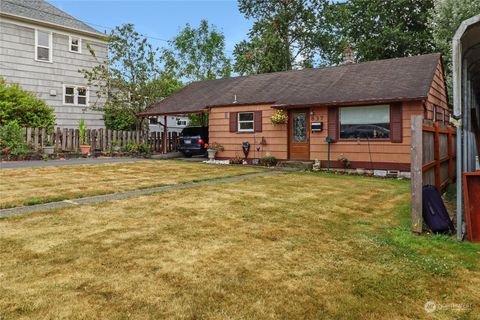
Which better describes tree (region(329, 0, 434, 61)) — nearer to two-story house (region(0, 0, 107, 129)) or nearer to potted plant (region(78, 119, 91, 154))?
two-story house (region(0, 0, 107, 129))

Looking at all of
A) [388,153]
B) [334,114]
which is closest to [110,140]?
[334,114]

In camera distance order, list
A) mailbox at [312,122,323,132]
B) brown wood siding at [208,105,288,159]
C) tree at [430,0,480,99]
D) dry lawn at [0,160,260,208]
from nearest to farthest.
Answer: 1. dry lawn at [0,160,260,208]
2. mailbox at [312,122,323,132]
3. brown wood siding at [208,105,288,159]
4. tree at [430,0,480,99]

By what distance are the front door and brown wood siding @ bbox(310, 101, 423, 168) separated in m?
0.42

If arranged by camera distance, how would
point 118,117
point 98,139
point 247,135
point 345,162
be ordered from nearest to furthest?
point 345,162, point 247,135, point 98,139, point 118,117

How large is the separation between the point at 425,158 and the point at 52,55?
21.3 metres

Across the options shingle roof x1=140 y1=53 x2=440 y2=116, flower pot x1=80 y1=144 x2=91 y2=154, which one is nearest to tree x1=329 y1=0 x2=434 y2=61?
shingle roof x1=140 y1=53 x2=440 y2=116

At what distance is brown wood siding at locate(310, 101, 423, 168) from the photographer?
11867 mm

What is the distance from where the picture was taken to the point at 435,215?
5.03 m

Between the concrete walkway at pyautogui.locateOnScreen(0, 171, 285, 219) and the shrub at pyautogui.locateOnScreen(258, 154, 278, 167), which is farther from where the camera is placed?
the shrub at pyautogui.locateOnScreen(258, 154, 278, 167)

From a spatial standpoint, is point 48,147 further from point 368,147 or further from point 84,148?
point 368,147

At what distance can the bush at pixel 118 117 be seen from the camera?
21.5 m

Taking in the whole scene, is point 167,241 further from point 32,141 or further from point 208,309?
point 32,141

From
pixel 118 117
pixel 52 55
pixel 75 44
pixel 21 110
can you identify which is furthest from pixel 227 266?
pixel 75 44

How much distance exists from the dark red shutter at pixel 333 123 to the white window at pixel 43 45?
55.1 feet
